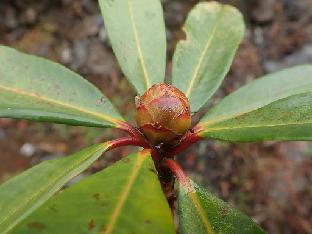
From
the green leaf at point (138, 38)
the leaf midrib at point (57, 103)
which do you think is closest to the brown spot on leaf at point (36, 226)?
the leaf midrib at point (57, 103)

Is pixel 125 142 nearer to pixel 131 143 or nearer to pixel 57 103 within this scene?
pixel 131 143

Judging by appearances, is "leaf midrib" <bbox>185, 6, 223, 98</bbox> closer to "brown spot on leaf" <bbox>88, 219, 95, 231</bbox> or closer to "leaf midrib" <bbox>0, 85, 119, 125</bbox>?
"leaf midrib" <bbox>0, 85, 119, 125</bbox>

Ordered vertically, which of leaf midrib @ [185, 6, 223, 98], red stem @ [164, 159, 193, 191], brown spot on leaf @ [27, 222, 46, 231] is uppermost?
brown spot on leaf @ [27, 222, 46, 231]

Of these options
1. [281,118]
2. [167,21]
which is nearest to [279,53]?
[167,21]

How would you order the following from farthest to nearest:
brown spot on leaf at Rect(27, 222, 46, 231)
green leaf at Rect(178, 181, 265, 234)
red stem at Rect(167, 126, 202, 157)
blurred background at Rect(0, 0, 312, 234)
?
blurred background at Rect(0, 0, 312, 234), red stem at Rect(167, 126, 202, 157), green leaf at Rect(178, 181, 265, 234), brown spot on leaf at Rect(27, 222, 46, 231)

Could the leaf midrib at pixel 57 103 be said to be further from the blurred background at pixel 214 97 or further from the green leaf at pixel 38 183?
the blurred background at pixel 214 97

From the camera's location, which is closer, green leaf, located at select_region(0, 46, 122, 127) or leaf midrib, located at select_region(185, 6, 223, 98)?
green leaf, located at select_region(0, 46, 122, 127)

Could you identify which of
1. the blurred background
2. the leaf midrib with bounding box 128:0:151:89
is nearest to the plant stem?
the leaf midrib with bounding box 128:0:151:89
